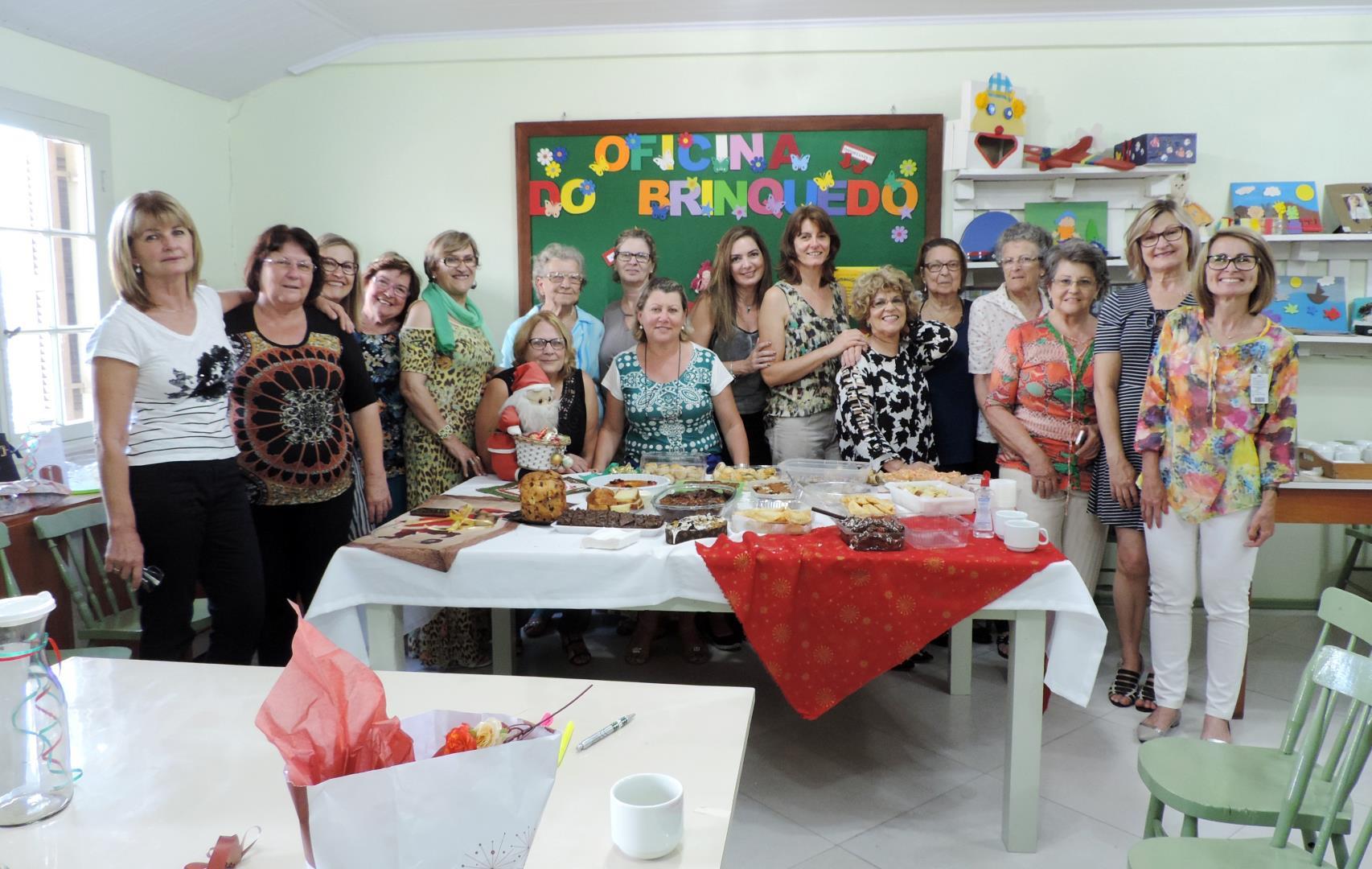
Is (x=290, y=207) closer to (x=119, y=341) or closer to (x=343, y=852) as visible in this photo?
(x=119, y=341)

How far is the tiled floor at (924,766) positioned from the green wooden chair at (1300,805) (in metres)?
0.74

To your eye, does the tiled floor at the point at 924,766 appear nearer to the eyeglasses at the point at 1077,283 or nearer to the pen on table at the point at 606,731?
the pen on table at the point at 606,731

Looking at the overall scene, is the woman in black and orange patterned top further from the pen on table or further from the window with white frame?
the pen on table

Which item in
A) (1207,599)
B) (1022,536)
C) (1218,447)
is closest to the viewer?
(1022,536)

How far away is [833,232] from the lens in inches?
136

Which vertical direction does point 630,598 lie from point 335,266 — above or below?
below

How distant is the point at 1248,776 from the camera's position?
5.75 feet

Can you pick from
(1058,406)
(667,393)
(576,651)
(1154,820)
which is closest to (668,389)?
(667,393)

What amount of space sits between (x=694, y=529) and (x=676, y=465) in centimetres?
71

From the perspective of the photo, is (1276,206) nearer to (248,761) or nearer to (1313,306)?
(1313,306)

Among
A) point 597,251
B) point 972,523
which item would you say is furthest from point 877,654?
point 597,251

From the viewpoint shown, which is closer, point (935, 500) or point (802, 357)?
point (935, 500)

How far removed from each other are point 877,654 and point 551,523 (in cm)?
93

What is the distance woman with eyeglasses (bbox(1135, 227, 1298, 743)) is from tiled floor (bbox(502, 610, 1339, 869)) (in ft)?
1.24
